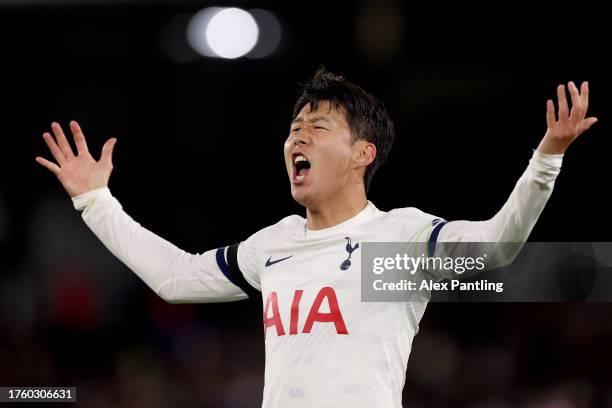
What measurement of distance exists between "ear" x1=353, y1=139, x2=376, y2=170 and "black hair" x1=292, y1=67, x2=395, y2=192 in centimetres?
2

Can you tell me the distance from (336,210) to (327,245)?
23 centimetres

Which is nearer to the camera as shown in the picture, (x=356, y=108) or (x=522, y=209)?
(x=522, y=209)

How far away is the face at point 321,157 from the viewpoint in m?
4.03

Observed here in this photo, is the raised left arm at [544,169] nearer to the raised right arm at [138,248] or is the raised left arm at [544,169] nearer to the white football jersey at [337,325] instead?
the white football jersey at [337,325]

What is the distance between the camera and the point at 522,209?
3.19 m

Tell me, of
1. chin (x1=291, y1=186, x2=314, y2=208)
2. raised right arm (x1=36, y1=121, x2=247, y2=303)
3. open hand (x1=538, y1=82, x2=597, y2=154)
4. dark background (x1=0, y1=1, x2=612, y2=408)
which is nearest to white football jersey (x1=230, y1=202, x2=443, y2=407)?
chin (x1=291, y1=186, x2=314, y2=208)

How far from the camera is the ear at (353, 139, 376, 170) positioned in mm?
4109

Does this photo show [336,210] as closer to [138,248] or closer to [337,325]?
[337,325]

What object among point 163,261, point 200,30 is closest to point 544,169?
point 163,261

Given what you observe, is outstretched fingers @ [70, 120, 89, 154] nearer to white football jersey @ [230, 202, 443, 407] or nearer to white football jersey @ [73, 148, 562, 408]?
white football jersey @ [73, 148, 562, 408]

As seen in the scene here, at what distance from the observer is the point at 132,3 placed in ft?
30.6

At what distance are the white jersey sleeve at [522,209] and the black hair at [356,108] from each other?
3.15ft

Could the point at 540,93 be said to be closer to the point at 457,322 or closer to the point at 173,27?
the point at 457,322

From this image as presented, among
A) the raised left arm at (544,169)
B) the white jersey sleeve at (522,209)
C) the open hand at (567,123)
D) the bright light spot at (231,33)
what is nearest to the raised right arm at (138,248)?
the white jersey sleeve at (522,209)
